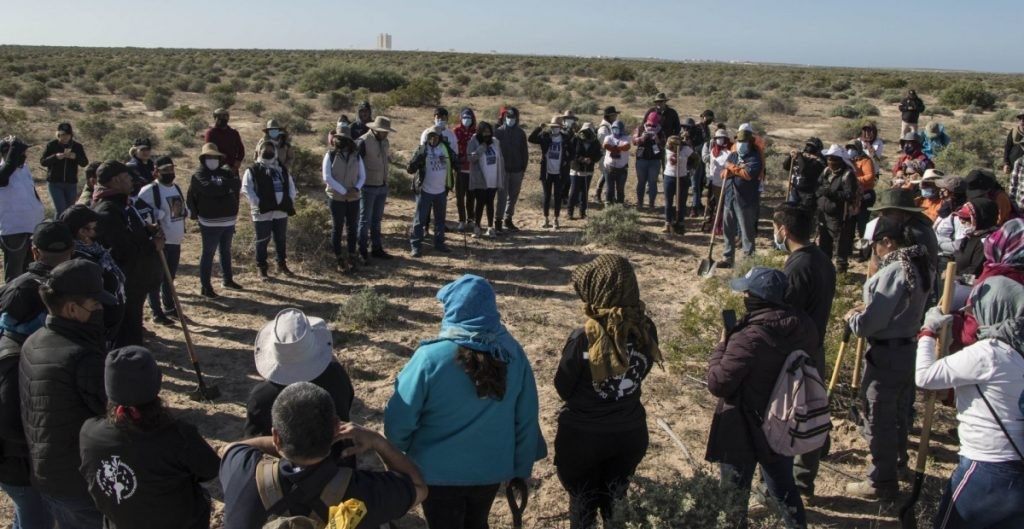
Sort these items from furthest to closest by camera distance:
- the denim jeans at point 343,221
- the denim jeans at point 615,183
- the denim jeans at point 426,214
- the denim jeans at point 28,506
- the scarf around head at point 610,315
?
the denim jeans at point 615,183 < the denim jeans at point 426,214 < the denim jeans at point 343,221 < the denim jeans at point 28,506 < the scarf around head at point 610,315

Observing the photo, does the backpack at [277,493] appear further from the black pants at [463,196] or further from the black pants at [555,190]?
the black pants at [555,190]

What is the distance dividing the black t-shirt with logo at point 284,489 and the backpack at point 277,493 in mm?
19

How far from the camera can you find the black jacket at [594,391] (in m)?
3.55

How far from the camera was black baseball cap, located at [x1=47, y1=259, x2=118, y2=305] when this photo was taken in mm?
3357

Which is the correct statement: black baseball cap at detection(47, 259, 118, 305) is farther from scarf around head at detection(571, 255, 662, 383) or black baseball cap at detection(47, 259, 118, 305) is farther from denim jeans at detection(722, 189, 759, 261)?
denim jeans at detection(722, 189, 759, 261)

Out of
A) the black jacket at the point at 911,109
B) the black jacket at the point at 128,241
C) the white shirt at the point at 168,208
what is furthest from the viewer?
the black jacket at the point at 911,109

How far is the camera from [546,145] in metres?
11.4

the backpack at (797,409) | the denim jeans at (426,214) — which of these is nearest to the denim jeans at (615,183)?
the denim jeans at (426,214)

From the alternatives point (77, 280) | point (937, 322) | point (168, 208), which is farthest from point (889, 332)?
point (168, 208)

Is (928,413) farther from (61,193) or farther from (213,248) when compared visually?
(61,193)

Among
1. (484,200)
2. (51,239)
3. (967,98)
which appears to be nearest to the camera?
(51,239)

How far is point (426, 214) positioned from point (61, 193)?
4.69 metres

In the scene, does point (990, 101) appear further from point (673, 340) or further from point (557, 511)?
point (557, 511)

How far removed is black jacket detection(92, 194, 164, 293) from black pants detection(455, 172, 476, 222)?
499 centimetres
